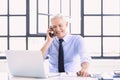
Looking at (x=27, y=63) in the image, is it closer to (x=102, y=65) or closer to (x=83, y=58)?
(x=83, y=58)

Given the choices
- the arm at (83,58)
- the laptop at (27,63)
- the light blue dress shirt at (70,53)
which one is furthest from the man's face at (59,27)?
the laptop at (27,63)

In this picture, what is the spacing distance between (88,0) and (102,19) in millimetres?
419

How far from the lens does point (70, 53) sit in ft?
11.4

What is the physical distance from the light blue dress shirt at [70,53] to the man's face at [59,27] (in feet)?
0.34

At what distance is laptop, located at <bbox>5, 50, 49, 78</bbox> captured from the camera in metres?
2.62

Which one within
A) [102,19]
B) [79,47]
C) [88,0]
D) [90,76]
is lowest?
[90,76]

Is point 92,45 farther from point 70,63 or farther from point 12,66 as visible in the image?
point 12,66

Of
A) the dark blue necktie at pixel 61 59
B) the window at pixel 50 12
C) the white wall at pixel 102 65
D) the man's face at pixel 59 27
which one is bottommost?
the white wall at pixel 102 65

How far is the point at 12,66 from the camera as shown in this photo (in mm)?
2807

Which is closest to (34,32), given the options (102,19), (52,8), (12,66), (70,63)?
(52,8)

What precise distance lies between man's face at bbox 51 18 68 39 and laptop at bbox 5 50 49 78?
79 centimetres

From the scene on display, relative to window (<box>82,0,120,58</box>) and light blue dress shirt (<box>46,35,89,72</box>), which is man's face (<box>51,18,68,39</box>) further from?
window (<box>82,0,120,58</box>)

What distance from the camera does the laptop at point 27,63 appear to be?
2623 millimetres

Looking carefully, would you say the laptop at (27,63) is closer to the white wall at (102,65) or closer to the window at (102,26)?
the white wall at (102,65)
